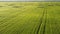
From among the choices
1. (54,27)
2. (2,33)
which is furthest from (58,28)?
(2,33)

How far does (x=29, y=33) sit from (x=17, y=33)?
0.9 inches

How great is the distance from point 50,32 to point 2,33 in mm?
94

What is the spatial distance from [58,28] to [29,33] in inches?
3.0

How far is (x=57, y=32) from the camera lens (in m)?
0.32

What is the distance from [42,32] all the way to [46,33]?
15 mm

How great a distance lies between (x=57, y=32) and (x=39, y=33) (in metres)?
0.04

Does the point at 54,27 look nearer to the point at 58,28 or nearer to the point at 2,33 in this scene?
the point at 58,28

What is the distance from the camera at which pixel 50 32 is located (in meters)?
0.32

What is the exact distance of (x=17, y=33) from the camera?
12.2 inches

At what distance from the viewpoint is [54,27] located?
0.37m

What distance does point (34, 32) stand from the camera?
324 mm

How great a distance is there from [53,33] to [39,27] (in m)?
0.06

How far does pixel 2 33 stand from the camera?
312 millimetres
